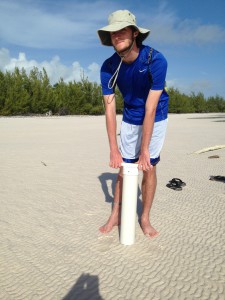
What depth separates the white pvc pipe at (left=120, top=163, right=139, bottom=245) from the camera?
9.68 feet

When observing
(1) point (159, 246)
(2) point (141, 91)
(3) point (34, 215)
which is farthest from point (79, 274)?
(2) point (141, 91)

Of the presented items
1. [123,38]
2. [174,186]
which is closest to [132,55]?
[123,38]

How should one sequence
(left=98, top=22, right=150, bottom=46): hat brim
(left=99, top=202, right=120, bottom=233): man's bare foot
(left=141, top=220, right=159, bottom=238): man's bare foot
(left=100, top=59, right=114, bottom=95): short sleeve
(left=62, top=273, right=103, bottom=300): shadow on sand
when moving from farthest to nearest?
(left=99, top=202, right=120, bottom=233): man's bare foot
(left=141, top=220, right=159, bottom=238): man's bare foot
(left=100, top=59, right=114, bottom=95): short sleeve
(left=98, top=22, right=150, bottom=46): hat brim
(left=62, top=273, right=103, bottom=300): shadow on sand

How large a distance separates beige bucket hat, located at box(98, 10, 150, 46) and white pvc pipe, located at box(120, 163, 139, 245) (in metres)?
1.25

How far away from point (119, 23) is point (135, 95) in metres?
0.71

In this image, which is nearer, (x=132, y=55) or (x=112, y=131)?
(x=132, y=55)

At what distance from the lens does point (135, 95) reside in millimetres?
3088

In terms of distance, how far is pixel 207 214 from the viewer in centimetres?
384

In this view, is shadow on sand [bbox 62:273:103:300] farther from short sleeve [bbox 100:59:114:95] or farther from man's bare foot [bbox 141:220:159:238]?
short sleeve [bbox 100:59:114:95]

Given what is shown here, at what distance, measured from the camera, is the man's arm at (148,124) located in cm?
284

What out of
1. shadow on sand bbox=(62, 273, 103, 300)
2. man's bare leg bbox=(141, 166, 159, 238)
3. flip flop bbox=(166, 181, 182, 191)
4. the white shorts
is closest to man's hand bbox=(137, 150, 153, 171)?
the white shorts

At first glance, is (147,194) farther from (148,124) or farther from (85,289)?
(85,289)

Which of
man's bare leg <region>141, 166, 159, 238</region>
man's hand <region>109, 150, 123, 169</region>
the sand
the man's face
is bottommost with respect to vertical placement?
the sand

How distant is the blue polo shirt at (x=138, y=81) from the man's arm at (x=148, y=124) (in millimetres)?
83
